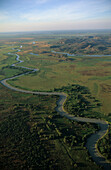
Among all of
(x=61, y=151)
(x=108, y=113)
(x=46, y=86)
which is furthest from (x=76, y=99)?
(x=61, y=151)

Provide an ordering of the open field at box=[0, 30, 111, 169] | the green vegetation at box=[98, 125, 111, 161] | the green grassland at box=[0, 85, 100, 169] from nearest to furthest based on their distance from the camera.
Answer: the green grassland at box=[0, 85, 100, 169] < the open field at box=[0, 30, 111, 169] < the green vegetation at box=[98, 125, 111, 161]

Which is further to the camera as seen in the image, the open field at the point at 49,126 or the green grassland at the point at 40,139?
the open field at the point at 49,126

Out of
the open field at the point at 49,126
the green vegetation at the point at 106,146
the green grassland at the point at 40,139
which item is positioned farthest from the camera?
the green vegetation at the point at 106,146

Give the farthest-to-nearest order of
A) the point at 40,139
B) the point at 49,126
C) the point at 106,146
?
the point at 49,126 → the point at 40,139 → the point at 106,146

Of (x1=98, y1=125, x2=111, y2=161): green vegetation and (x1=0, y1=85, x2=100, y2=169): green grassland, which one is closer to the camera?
(x1=0, y1=85, x2=100, y2=169): green grassland

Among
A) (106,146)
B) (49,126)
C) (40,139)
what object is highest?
(49,126)

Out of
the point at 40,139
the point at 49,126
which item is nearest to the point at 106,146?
the point at 49,126

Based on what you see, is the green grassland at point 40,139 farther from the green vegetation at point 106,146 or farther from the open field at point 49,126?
the green vegetation at point 106,146

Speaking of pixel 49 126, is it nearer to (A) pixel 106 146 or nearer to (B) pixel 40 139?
(B) pixel 40 139

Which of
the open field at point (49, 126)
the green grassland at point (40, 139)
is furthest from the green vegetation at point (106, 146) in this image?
the green grassland at point (40, 139)

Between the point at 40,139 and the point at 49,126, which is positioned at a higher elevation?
the point at 49,126

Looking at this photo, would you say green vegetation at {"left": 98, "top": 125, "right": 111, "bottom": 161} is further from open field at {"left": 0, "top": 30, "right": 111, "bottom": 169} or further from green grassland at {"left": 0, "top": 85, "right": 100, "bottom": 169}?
green grassland at {"left": 0, "top": 85, "right": 100, "bottom": 169}

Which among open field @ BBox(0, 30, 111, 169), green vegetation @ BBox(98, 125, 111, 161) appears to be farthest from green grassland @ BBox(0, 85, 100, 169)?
green vegetation @ BBox(98, 125, 111, 161)
